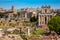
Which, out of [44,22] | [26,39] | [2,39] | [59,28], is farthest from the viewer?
[44,22]

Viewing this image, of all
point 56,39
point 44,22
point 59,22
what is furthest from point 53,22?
point 44,22

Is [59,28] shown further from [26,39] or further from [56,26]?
[26,39]

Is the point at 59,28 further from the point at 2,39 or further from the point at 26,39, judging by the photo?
the point at 2,39

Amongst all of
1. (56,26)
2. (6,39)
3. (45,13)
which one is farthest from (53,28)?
(45,13)

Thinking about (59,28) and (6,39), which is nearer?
(6,39)

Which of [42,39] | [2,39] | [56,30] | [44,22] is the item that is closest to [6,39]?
[2,39]

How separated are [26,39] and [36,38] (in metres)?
0.67

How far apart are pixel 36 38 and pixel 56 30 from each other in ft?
14.9

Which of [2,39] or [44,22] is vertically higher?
[2,39]

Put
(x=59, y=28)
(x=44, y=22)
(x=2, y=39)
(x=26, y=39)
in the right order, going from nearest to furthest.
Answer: (x=2, y=39), (x=26, y=39), (x=59, y=28), (x=44, y=22)

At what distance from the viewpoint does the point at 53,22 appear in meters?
19.7

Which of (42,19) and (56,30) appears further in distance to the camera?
(42,19)

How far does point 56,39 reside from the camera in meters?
15.0

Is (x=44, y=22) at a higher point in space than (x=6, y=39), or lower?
lower
